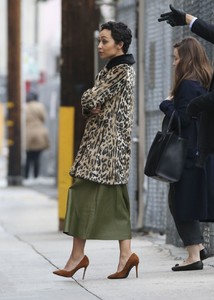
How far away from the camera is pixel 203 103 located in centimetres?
684

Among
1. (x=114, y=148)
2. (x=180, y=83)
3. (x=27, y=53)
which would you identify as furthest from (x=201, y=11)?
(x=27, y=53)

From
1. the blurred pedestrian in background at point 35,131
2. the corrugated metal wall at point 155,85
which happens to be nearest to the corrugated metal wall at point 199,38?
the corrugated metal wall at point 155,85

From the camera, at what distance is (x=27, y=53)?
97.8 feet

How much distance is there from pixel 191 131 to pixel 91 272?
50.4 inches

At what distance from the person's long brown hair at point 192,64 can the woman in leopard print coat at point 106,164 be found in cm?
38

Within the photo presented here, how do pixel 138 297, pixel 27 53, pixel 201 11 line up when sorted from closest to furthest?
pixel 138 297
pixel 201 11
pixel 27 53

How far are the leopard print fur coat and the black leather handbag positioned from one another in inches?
7.0

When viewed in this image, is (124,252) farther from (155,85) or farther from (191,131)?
(155,85)

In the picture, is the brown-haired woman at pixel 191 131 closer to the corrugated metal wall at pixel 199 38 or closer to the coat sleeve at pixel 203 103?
the coat sleeve at pixel 203 103

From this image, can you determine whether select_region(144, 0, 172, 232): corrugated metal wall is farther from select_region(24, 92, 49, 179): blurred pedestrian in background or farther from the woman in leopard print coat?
select_region(24, 92, 49, 179): blurred pedestrian in background

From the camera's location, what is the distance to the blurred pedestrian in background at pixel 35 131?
22812mm

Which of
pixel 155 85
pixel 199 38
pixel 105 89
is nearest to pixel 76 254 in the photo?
pixel 105 89

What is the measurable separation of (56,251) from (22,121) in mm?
14425

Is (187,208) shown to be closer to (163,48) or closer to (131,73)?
(131,73)
